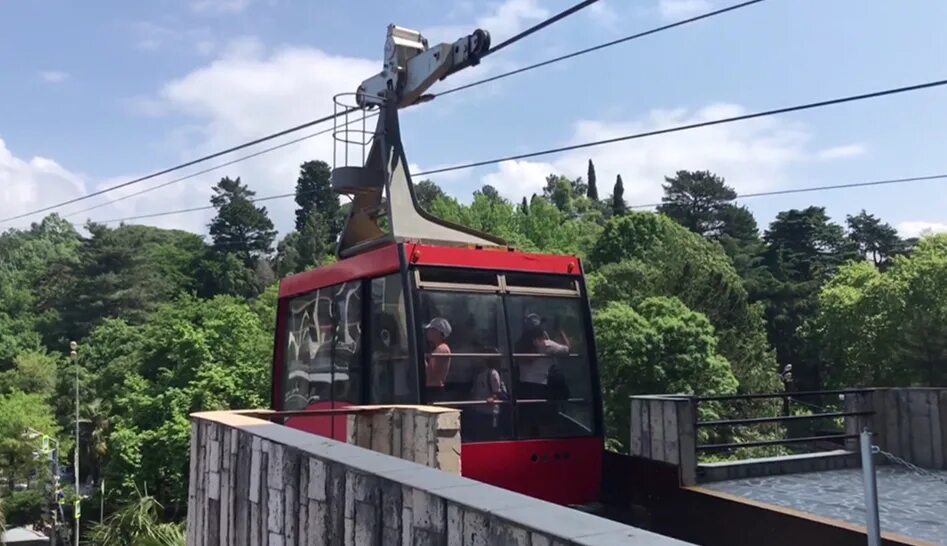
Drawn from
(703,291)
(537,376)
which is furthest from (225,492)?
(703,291)

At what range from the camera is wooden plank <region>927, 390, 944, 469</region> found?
Answer: 9320 mm

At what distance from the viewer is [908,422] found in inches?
380

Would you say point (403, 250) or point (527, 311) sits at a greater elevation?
point (403, 250)

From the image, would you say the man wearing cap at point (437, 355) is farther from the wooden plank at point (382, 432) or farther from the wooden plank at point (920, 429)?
the wooden plank at point (920, 429)

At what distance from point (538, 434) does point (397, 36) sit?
5255mm

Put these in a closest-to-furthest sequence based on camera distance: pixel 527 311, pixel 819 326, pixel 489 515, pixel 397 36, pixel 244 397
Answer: pixel 489 515, pixel 527 311, pixel 397 36, pixel 244 397, pixel 819 326

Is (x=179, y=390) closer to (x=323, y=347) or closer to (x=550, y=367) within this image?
(x=323, y=347)

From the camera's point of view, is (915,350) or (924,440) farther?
(915,350)

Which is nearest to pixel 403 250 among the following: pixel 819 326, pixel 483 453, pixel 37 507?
pixel 483 453

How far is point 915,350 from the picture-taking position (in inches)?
1505

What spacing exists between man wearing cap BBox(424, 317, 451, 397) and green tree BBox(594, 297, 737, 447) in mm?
26159

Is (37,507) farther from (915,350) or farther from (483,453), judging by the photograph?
(483,453)

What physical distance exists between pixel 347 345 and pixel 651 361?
2622 cm

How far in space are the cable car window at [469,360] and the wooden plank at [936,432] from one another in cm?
493
